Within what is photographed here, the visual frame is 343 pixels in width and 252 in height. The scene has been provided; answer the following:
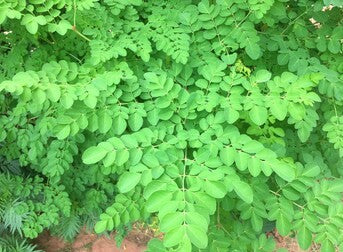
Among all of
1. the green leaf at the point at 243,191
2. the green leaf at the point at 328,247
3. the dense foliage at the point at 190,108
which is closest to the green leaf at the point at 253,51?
the dense foliage at the point at 190,108

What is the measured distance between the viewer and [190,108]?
1.65 m

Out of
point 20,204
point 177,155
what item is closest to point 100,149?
point 177,155

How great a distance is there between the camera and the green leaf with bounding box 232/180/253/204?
1.39 meters

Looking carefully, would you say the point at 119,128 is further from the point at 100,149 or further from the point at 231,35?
the point at 231,35

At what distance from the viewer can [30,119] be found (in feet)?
6.93

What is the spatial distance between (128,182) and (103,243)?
6.36ft

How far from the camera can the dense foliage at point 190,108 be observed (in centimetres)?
142

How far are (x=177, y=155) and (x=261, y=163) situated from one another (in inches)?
12.9

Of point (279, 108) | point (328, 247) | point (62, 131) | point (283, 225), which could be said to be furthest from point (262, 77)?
point (62, 131)

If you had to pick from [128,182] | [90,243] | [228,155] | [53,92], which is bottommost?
[90,243]

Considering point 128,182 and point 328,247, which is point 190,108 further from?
point 328,247

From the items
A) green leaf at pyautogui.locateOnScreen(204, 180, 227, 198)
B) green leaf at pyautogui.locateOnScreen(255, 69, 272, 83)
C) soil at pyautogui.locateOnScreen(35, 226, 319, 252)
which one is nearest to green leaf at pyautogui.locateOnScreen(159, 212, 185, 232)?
green leaf at pyautogui.locateOnScreen(204, 180, 227, 198)

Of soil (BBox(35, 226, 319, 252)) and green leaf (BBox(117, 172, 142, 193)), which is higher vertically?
green leaf (BBox(117, 172, 142, 193))

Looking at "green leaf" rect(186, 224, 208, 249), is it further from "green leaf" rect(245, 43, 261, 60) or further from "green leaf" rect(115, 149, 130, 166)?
"green leaf" rect(245, 43, 261, 60)
